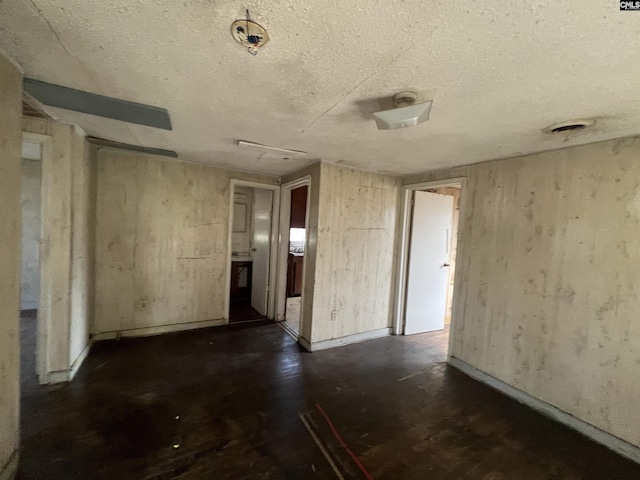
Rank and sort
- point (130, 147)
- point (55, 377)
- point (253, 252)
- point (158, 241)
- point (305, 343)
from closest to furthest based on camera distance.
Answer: point (55, 377)
point (130, 147)
point (305, 343)
point (158, 241)
point (253, 252)

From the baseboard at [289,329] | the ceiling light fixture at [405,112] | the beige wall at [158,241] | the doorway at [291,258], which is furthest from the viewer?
the doorway at [291,258]

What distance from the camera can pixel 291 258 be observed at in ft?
17.3

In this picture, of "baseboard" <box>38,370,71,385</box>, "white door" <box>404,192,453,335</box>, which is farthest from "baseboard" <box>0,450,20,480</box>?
"white door" <box>404,192,453,335</box>

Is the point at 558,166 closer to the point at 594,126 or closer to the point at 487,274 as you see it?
the point at 594,126

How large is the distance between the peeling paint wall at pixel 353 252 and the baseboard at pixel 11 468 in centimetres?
234

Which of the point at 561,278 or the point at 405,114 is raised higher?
the point at 405,114

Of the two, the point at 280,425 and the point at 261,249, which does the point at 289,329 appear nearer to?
the point at 261,249

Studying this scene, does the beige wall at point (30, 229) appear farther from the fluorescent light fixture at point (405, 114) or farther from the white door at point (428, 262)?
the white door at point (428, 262)

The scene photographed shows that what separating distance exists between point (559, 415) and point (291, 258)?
13.6ft

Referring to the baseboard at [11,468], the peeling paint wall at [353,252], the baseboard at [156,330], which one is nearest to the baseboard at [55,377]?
the baseboard at [156,330]

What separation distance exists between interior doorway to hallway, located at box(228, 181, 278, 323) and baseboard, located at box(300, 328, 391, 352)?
1.22 meters

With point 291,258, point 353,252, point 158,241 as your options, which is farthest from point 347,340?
point 158,241

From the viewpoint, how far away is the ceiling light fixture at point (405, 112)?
1.45 metres

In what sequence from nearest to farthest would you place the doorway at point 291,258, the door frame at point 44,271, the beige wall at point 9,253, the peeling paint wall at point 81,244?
the beige wall at point 9,253 < the door frame at point 44,271 < the peeling paint wall at point 81,244 < the doorway at point 291,258
